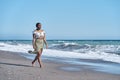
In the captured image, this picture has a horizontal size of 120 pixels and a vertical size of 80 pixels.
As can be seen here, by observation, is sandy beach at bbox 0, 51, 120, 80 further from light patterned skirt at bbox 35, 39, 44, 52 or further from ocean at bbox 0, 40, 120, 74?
ocean at bbox 0, 40, 120, 74

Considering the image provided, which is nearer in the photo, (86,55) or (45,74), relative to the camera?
(45,74)

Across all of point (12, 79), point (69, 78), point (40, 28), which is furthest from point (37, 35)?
point (12, 79)

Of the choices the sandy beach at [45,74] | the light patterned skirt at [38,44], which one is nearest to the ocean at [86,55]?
the sandy beach at [45,74]

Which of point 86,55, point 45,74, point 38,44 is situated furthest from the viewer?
point 86,55

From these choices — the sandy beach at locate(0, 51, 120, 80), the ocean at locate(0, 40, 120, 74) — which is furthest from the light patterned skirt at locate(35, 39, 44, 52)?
the ocean at locate(0, 40, 120, 74)

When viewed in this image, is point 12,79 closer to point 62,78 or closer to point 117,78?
point 62,78

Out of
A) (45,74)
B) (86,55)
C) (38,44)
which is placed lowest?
(86,55)

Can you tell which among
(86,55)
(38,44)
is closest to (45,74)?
(38,44)

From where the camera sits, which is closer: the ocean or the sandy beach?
the sandy beach

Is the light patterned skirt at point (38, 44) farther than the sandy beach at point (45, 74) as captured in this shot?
Yes

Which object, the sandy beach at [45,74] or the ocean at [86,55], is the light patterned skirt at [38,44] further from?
the ocean at [86,55]

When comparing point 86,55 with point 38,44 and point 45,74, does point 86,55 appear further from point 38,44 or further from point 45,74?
point 45,74

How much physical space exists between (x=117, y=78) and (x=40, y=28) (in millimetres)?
3140

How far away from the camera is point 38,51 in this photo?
380 inches
